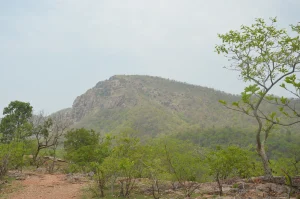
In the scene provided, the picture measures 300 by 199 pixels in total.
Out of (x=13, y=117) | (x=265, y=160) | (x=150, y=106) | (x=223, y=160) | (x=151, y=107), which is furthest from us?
(x=150, y=106)

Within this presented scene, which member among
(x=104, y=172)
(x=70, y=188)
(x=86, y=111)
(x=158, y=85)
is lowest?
(x=70, y=188)

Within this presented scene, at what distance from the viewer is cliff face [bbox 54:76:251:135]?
103688 mm

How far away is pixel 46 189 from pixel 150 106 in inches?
3885

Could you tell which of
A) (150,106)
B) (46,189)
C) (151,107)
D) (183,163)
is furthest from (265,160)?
(150,106)

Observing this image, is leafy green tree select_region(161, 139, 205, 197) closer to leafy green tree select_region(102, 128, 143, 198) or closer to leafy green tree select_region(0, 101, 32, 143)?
leafy green tree select_region(102, 128, 143, 198)

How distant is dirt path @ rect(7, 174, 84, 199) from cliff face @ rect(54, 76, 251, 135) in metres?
71.4

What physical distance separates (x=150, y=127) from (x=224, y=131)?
27.2 meters

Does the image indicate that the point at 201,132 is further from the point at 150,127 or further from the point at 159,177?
the point at 159,177

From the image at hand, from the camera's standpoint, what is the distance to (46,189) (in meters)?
18.4

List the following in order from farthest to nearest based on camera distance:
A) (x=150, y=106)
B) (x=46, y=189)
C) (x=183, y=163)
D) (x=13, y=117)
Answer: (x=150, y=106), (x=13, y=117), (x=46, y=189), (x=183, y=163)

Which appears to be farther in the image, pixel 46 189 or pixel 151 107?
pixel 151 107

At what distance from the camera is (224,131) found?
83.8 meters

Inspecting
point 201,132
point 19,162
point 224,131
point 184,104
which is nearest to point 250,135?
point 224,131

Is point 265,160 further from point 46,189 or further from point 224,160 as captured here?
point 46,189
